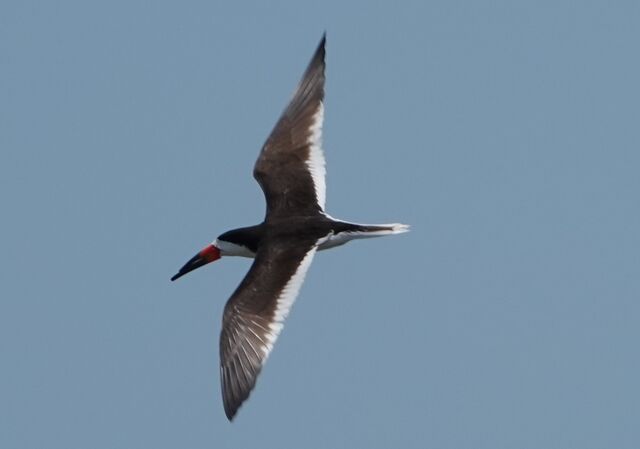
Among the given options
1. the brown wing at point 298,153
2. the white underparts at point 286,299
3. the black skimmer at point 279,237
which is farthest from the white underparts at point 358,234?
the brown wing at point 298,153

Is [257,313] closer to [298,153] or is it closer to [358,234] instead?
[358,234]

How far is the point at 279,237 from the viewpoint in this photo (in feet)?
85.9

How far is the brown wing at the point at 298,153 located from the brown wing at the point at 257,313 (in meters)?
1.66

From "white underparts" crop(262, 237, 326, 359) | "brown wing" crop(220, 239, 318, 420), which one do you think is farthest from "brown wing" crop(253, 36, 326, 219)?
"white underparts" crop(262, 237, 326, 359)

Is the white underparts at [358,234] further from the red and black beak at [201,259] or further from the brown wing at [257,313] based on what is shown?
the red and black beak at [201,259]

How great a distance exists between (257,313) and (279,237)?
2.02 meters

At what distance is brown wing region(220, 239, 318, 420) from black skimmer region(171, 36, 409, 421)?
1 centimetres

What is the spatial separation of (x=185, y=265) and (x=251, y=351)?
4755mm

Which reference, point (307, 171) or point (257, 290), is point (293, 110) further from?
point (257, 290)

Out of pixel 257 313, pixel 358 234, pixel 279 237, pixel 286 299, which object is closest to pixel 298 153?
pixel 279 237

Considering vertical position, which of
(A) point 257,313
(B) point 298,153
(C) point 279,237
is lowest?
(A) point 257,313

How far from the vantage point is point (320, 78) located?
27.9 meters

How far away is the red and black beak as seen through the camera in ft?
91.1

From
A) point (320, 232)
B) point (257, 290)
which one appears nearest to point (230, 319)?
point (257, 290)
